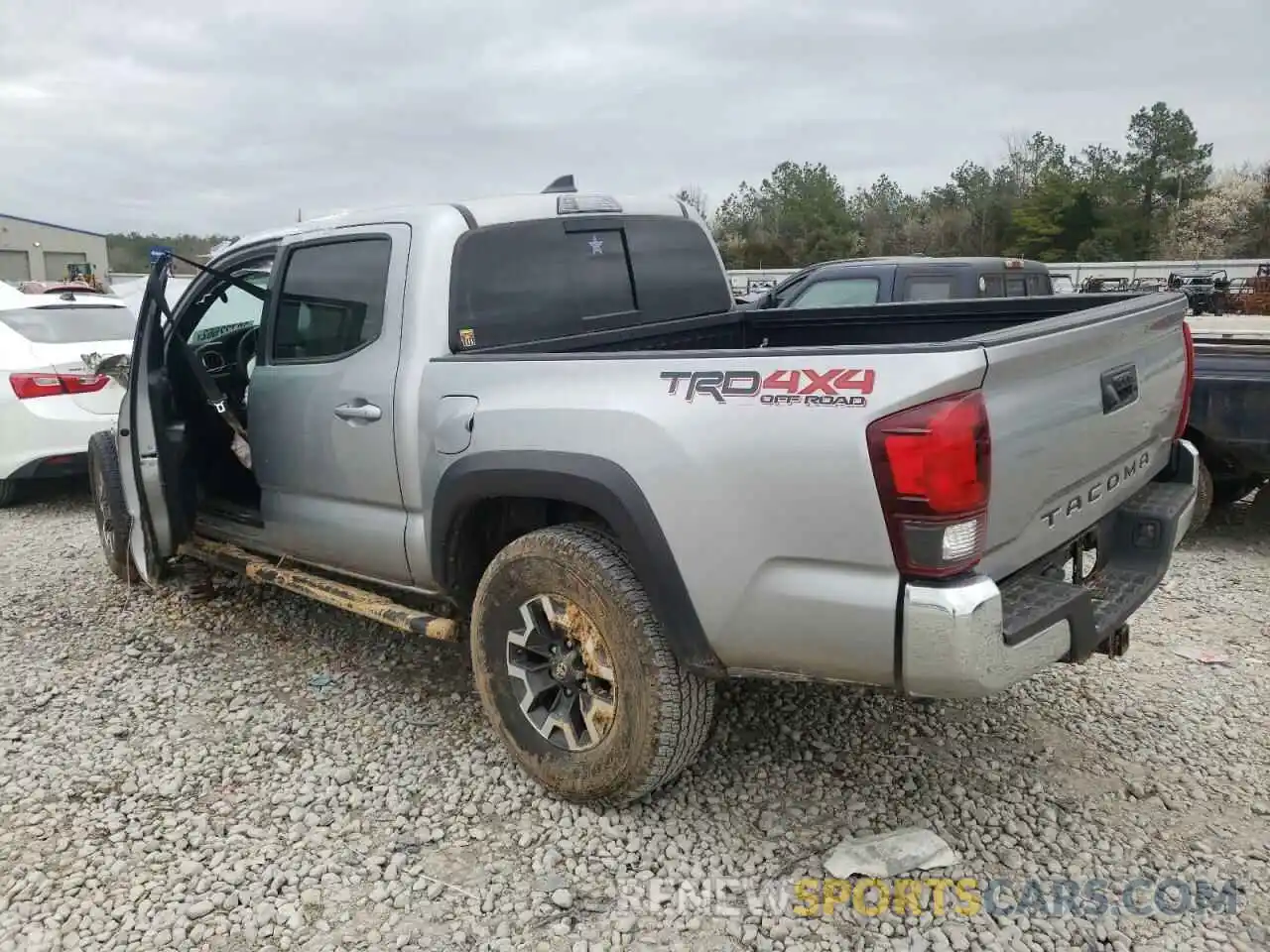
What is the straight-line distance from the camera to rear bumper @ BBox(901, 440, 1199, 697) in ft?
7.46

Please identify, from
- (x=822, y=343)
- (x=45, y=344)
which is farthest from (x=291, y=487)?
(x=45, y=344)

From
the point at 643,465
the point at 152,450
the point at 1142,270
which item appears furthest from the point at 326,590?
the point at 1142,270

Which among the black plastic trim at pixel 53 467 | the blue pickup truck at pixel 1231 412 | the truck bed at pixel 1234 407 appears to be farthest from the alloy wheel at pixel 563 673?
the black plastic trim at pixel 53 467

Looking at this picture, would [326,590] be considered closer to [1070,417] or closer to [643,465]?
[643,465]

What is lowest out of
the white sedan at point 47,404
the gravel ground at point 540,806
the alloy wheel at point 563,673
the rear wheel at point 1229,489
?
the gravel ground at point 540,806

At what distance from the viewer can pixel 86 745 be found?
12.0ft

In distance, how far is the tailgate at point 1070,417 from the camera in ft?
7.77

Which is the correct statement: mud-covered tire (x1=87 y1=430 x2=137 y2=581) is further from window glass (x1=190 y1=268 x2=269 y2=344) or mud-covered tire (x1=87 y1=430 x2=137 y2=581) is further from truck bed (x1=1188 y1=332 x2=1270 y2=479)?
truck bed (x1=1188 y1=332 x2=1270 y2=479)

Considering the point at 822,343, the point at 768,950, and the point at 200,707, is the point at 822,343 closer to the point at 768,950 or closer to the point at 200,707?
the point at 768,950

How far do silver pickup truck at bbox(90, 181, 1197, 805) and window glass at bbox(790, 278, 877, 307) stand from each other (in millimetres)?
4549

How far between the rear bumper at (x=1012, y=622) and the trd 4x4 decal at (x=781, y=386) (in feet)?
1.58

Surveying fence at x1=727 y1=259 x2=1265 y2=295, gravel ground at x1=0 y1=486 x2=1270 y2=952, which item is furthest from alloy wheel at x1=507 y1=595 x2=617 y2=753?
fence at x1=727 y1=259 x2=1265 y2=295

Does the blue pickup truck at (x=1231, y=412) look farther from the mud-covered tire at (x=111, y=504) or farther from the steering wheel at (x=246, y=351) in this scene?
the mud-covered tire at (x=111, y=504)

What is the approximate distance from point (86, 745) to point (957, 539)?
10.6 feet
